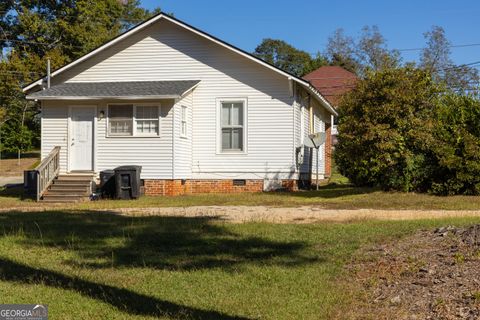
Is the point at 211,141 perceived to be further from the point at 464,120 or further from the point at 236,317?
the point at 236,317

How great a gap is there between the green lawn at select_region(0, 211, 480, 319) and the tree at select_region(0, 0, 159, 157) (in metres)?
32.6

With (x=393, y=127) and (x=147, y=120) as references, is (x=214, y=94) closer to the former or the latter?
(x=147, y=120)

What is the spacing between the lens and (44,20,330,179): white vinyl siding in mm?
20312

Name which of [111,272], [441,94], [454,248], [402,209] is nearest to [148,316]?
[111,272]

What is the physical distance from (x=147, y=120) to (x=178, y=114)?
101 cm

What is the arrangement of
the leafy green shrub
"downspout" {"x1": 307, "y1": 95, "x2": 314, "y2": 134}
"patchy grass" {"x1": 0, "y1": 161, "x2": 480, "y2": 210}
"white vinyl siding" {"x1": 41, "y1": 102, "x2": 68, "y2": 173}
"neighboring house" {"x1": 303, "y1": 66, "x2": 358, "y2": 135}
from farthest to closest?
1. "neighboring house" {"x1": 303, "y1": 66, "x2": 358, "y2": 135}
2. "downspout" {"x1": 307, "y1": 95, "x2": 314, "y2": 134}
3. "white vinyl siding" {"x1": 41, "y1": 102, "x2": 68, "y2": 173}
4. the leafy green shrub
5. "patchy grass" {"x1": 0, "y1": 161, "x2": 480, "y2": 210}

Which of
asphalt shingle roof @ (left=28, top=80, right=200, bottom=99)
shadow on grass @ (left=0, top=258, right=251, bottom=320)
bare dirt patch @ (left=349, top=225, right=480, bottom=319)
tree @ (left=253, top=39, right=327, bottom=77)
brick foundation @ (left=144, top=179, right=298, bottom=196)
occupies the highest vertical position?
tree @ (left=253, top=39, right=327, bottom=77)

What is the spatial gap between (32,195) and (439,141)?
11700 millimetres

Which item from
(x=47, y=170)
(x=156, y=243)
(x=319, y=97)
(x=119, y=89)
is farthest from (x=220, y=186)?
(x=156, y=243)

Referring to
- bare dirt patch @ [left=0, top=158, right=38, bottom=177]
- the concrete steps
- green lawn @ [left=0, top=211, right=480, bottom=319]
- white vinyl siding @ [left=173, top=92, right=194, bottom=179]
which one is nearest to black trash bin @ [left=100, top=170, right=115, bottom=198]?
the concrete steps

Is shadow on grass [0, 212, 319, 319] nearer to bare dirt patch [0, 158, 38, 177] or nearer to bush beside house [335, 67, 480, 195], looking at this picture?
bush beside house [335, 67, 480, 195]

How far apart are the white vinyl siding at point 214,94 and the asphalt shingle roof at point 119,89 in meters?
0.60

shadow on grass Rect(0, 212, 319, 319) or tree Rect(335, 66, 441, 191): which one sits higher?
tree Rect(335, 66, 441, 191)

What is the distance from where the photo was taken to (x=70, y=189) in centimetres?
1812
